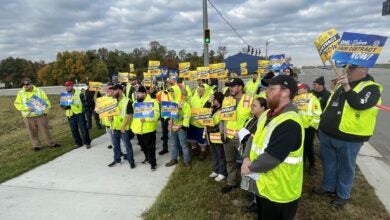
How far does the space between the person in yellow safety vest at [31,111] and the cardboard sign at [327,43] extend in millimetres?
7741

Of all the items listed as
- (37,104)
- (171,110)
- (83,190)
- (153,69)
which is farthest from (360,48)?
(37,104)

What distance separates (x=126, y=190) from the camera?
Answer: 557 cm

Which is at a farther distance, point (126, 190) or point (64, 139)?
point (64, 139)

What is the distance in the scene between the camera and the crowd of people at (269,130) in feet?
8.32

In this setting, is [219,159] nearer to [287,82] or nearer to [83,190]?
[83,190]

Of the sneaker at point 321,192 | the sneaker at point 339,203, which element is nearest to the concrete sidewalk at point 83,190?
the sneaker at point 321,192

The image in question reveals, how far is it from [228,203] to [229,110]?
1.58 metres

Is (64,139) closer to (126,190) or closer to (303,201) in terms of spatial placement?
(126,190)

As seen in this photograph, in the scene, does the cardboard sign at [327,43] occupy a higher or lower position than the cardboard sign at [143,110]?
higher

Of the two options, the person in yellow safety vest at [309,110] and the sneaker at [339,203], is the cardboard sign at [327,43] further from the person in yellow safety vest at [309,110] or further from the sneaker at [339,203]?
the sneaker at [339,203]

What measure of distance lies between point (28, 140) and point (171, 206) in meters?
7.87

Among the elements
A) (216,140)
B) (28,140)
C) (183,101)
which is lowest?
(28,140)

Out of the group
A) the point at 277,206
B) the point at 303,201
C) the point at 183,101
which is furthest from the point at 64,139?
the point at 277,206

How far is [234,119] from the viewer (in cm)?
502
